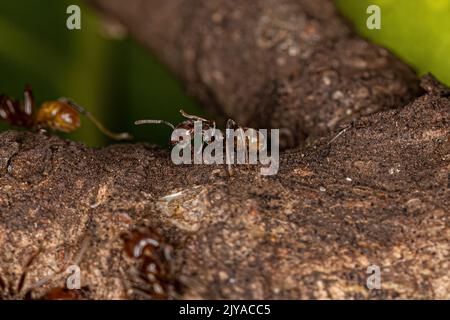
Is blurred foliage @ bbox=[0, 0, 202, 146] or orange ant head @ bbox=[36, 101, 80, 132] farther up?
blurred foliage @ bbox=[0, 0, 202, 146]

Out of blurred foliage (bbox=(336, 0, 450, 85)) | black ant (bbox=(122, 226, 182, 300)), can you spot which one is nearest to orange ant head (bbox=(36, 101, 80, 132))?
black ant (bbox=(122, 226, 182, 300))

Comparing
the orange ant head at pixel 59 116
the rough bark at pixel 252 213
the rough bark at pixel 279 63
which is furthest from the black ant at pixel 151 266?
the orange ant head at pixel 59 116

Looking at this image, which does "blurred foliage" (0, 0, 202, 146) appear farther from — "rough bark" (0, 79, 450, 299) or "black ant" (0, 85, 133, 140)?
"rough bark" (0, 79, 450, 299)

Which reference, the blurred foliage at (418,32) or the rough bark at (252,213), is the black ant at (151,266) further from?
the blurred foliage at (418,32)

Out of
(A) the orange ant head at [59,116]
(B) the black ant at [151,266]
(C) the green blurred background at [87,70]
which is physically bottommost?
(B) the black ant at [151,266]

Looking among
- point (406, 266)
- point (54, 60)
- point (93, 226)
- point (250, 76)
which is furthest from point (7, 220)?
point (54, 60)

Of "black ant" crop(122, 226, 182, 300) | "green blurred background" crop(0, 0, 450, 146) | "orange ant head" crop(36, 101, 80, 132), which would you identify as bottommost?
"black ant" crop(122, 226, 182, 300)
